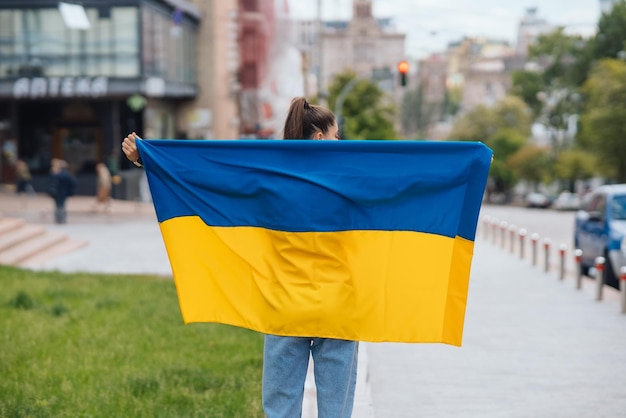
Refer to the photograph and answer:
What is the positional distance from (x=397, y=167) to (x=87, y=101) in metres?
40.2

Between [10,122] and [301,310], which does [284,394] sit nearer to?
[301,310]

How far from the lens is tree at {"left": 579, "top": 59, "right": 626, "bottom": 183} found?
5722cm

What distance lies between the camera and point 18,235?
20.0 metres

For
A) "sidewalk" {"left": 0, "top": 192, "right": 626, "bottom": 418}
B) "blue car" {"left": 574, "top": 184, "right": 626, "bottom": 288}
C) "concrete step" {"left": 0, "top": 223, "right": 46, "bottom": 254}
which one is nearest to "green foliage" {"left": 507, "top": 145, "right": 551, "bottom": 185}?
"concrete step" {"left": 0, "top": 223, "right": 46, "bottom": 254}

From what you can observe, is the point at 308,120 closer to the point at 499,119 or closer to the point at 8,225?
the point at 8,225

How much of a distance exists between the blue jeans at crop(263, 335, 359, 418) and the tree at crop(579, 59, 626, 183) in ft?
182

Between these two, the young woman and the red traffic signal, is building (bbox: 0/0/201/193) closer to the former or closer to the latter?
the red traffic signal

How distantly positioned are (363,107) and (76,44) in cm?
3683

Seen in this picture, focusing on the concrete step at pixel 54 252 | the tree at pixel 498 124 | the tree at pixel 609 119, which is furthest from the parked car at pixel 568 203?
the concrete step at pixel 54 252

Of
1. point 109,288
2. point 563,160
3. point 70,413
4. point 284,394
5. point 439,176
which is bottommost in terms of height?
point 563,160

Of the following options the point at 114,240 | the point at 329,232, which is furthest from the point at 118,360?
the point at 114,240

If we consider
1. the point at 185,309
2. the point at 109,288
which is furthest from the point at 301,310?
the point at 109,288

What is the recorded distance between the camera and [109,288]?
1362 cm

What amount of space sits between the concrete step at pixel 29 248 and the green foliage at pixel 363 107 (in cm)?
5057
